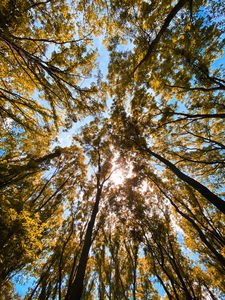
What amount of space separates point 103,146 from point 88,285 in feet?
43.7

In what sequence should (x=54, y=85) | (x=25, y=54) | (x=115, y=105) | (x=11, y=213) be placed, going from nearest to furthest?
(x=25, y=54) < (x=11, y=213) < (x=54, y=85) < (x=115, y=105)

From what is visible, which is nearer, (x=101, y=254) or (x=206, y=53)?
(x=206, y=53)

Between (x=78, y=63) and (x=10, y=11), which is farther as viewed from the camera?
(x=78, y=63)

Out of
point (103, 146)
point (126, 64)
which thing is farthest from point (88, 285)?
point (126, 64)

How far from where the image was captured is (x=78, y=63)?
7535mm

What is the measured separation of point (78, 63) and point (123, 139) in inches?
182

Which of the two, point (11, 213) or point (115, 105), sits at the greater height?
point (115, 105)

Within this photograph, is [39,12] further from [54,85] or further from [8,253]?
[8,253]

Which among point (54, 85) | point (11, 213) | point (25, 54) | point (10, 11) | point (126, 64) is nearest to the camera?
point (10, 11)

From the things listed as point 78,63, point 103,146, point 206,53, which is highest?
point 103,146

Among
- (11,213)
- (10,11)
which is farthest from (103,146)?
(10,11)

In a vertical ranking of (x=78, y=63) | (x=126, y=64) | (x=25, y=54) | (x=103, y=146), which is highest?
(x=103, y=146)

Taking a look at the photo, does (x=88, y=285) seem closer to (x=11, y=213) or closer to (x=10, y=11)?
(x=11, y=213)

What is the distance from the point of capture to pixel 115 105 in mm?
9734
